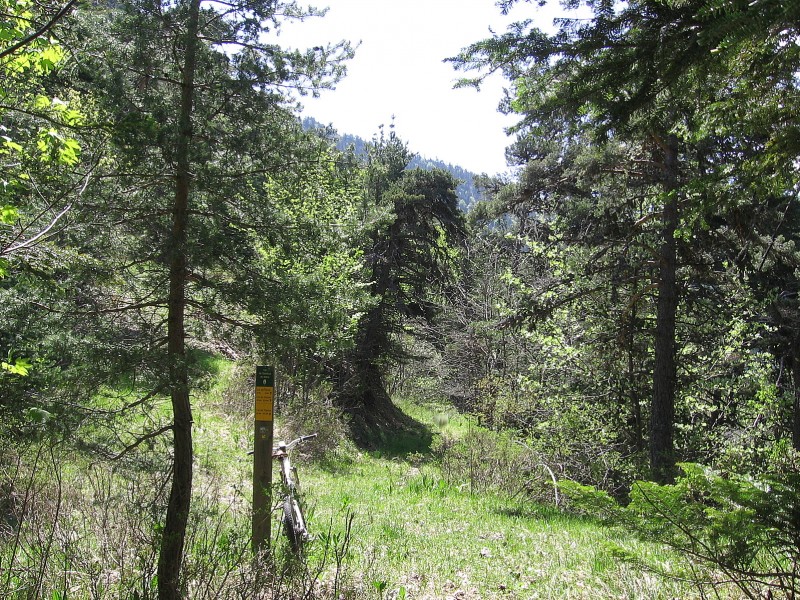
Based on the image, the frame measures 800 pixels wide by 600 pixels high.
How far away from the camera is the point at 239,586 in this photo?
380 cm

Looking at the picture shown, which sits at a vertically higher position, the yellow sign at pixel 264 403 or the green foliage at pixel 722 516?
the yellow sign at pixel 264 403

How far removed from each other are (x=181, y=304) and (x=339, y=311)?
5.30ft

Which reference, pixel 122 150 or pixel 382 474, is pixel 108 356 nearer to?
pixel 122 150

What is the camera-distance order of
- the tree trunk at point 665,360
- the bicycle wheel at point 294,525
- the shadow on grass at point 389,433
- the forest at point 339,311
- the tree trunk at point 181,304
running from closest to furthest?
the forest at point 339,311 < the bicycle wheel at point 294,525 < the tree trunk at point 181,304 < the tree trunk at point 665,360 < the shadow on grass at point 389,433

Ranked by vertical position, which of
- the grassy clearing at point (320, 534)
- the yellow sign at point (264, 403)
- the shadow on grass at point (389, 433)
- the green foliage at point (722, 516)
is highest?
the yellow sign at point (264, 403)

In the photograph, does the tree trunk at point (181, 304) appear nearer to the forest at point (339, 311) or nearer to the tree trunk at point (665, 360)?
the forest at point (339, 311)

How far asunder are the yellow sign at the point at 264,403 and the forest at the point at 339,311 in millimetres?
490

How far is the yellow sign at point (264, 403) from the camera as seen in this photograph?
5453 mm

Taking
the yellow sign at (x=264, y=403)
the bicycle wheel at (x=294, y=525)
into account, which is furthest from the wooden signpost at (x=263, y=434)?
the bicycle wheel at (x=294, y=525)

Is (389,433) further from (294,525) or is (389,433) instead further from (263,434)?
(294,525)

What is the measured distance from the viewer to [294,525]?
5109 millimetres

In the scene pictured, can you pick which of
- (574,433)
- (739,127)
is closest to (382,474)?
(574,433)

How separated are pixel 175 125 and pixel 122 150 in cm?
56

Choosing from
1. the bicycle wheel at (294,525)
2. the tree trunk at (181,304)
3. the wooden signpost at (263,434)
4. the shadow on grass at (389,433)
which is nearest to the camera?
the bicycle wheel at (294,525)
